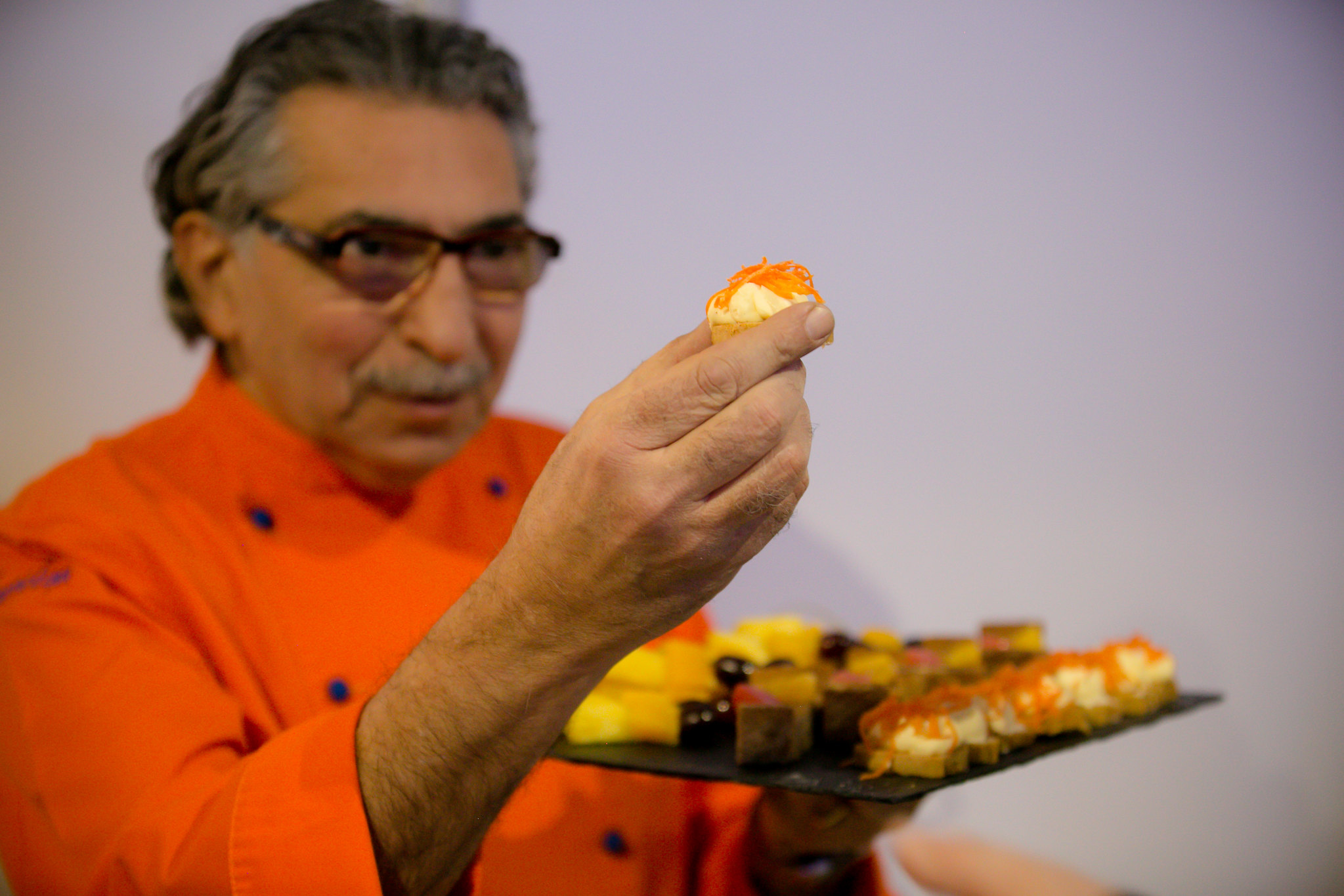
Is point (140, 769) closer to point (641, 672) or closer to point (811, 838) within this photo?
point (641, 672)

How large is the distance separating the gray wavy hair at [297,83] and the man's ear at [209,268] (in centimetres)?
3

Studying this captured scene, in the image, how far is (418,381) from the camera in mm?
1436

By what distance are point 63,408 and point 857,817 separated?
1.88 meters

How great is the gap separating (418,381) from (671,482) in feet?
2.89

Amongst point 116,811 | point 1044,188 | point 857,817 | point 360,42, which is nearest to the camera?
point 116,811

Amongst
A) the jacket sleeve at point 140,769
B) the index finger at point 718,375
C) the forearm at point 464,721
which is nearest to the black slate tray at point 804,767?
the forearm at point 464,721

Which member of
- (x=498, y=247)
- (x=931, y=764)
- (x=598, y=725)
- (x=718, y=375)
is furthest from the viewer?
(x=498, y=247)

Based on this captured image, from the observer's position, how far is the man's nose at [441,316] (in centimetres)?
141

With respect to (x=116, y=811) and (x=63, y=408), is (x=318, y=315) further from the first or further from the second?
(x=63, y=408)

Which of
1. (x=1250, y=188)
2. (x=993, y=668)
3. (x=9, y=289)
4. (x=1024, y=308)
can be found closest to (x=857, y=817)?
(x=993, y=668)

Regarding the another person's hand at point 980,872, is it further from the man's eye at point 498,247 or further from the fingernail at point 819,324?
the man's eye at point 498,247

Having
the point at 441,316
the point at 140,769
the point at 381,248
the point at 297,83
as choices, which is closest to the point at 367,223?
the point at 381,248

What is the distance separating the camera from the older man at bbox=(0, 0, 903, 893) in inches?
32.3

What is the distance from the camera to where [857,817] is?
139cm
